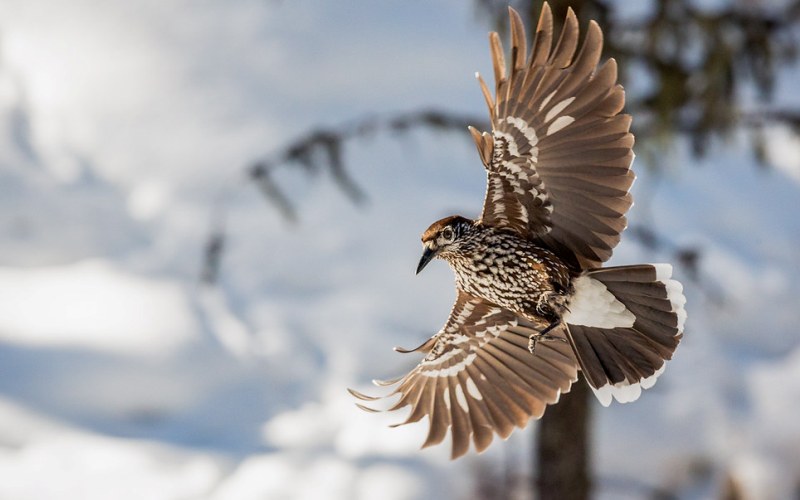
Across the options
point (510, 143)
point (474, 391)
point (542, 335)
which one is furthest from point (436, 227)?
point (474, 391)

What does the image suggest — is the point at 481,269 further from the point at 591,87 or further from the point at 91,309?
the point at 91,309

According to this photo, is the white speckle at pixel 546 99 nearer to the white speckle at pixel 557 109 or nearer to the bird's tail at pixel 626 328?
the white speckle at pixel 557 109

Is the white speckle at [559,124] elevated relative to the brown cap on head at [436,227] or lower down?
elevated

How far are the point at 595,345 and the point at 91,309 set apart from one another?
659 cm

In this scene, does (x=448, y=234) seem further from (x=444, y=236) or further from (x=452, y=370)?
(x=452, y=370)

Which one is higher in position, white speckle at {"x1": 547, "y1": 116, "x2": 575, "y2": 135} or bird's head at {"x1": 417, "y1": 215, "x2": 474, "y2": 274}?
white speckle at {"x1": 547, "y1": 116, "x2": 575, "y2": 135}

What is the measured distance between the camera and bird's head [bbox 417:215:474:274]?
115cm

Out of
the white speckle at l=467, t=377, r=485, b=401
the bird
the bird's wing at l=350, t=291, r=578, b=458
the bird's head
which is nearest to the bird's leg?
the bird

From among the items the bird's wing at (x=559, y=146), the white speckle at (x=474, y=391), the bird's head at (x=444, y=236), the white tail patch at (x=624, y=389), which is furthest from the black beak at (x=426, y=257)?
the white speckle at (x=474, y=391)

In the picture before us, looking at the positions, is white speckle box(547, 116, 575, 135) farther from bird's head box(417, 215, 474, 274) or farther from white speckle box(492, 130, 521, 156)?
bird's head box(417, 215, 474, 274)

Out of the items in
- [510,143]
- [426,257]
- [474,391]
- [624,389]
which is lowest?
[624,389]

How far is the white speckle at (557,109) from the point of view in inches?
51.4

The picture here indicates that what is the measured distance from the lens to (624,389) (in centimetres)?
128

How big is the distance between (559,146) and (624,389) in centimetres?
39
